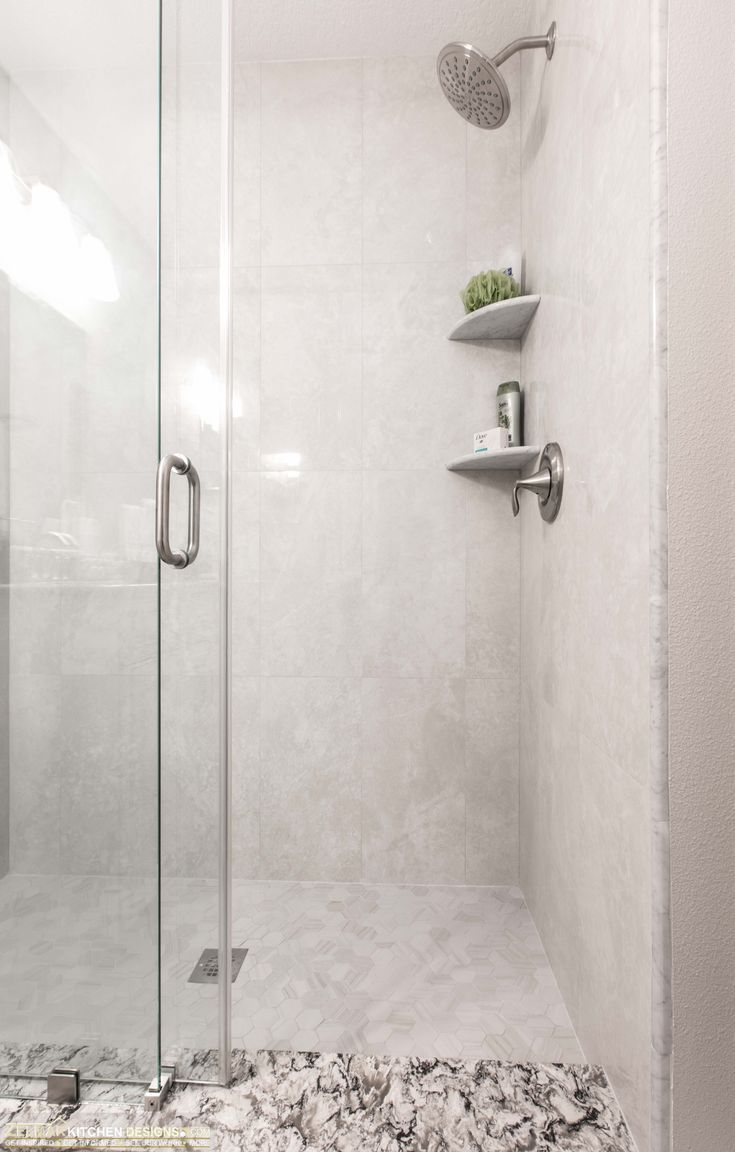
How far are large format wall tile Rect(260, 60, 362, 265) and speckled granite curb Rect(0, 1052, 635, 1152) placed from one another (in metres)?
1.92

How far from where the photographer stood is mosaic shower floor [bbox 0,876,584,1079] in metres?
A: 0.95

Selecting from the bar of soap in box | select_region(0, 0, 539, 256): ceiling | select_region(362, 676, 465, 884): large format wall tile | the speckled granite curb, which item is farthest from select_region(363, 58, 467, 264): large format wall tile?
the speckled granite curb

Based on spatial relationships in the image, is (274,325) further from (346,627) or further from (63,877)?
(63,877)

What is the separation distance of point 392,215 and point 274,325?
462 mm

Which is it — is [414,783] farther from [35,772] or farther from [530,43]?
[530,43]

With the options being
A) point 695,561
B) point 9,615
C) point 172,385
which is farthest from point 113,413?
point 695,561

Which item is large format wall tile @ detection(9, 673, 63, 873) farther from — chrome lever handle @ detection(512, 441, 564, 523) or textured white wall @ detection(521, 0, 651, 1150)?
chrome lever handle @ detection(512, 441, 564, 523)

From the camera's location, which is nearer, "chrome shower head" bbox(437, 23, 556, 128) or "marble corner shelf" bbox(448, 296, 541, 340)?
"chrome shower head" bbox(437, 23, 556, 128)

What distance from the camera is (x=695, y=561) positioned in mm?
824

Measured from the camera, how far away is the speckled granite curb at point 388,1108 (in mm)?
946

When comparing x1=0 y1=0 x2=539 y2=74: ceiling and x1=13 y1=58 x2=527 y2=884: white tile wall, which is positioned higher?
x1=0 y1=0 x2=539 y2=74: ceiling

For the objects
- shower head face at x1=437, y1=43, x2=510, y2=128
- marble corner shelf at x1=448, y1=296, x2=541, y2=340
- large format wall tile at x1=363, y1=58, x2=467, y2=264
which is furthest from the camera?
large format wall tile at x1=363, y1=58, x2=467, y2=264

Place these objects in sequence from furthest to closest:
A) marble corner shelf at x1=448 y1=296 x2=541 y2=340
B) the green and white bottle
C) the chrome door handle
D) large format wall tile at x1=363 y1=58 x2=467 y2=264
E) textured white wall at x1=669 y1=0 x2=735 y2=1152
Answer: large format wall tile at x1=363 y1=58 x2=467 y2=264
the green and white bottle
marble corner shelf at x1=448 y1=296 x2=541 y2=340
the chrome door handle
textured white wall at x1=669 y1=0 x2=735 y2=1152

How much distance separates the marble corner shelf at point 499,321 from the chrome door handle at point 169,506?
988mm
